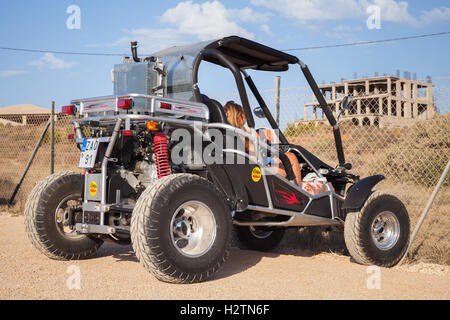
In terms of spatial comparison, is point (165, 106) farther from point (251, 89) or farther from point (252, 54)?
point (251, 89)

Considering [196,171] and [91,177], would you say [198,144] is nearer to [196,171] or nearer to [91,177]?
[196,171]

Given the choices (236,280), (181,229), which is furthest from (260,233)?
(181,229)

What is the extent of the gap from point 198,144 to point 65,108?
59.7 inches

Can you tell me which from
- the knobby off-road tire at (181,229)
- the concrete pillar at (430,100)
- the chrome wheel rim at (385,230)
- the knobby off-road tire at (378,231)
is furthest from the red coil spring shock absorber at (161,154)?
the concrete pillar at (430,100)

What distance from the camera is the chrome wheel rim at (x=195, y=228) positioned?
4812 mm

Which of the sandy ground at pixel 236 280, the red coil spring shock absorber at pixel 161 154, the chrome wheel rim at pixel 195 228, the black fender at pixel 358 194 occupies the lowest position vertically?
the sandy ground at pixel 236 280

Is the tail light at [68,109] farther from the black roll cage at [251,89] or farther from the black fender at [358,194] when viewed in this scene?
the black fender at [358,194]

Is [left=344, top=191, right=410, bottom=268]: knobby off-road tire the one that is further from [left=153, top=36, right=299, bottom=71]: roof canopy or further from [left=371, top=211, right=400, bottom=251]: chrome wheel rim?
[left=153, top=36, right=299, bottom=71]: roof canopy

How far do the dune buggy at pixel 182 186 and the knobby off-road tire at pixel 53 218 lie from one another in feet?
0.04

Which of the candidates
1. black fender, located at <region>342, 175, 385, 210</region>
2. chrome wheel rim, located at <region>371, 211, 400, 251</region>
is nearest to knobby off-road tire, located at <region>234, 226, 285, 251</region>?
black fender, located at <region>342, 175, 385, 210</region>

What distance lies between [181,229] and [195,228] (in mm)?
156

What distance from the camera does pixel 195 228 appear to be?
4.93 m
